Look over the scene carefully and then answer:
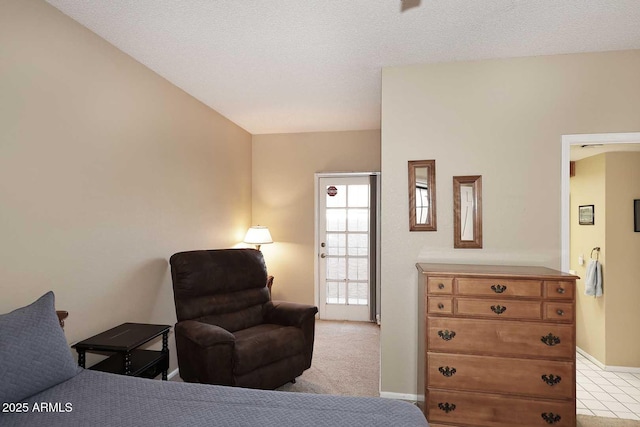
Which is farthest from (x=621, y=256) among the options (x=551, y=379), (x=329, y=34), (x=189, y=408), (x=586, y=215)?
(x=189, y=408)

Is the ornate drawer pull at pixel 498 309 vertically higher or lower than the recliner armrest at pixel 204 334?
higher

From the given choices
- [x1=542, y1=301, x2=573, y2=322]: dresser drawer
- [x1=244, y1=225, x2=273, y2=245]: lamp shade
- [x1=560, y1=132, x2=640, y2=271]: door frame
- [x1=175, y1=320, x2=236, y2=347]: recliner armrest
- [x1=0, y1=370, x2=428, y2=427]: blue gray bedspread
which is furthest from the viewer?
[x1=244, y1=225, x2=273, y2=245]: lamp shade

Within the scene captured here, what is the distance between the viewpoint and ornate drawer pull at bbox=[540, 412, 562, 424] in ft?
7.23

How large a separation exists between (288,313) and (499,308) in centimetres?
179

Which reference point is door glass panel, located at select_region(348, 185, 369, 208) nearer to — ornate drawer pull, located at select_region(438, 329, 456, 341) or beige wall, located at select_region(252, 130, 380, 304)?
beige wall, located at select_region(252, 130, 380, 304)

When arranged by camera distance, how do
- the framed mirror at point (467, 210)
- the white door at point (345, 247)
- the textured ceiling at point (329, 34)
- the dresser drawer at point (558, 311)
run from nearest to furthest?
1. the textured ceiling at point (329, 34)
2. the dresser drawer at point (558, 311)
3. the framed mirror at point (467, 210)
4. the white door at point (345, 247)

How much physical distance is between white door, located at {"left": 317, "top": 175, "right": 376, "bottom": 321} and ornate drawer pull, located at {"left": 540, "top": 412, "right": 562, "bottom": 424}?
2.87 m

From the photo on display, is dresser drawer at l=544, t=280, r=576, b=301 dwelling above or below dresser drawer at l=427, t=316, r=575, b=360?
above

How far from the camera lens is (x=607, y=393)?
3.03m

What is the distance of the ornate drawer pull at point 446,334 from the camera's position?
7.67ft

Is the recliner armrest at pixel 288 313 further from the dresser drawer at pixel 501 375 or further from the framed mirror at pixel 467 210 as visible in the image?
the framed mirror at pixel 467 210

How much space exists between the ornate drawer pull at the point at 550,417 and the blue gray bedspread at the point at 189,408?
53.0 inches

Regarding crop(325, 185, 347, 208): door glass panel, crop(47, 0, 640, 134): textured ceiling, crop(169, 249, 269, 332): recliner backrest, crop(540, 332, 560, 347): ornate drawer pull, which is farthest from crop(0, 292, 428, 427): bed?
crop(325, 185, 347, 208): door glass panel

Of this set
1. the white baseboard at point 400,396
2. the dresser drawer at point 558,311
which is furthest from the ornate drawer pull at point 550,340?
the white baseboard at point 400,396
